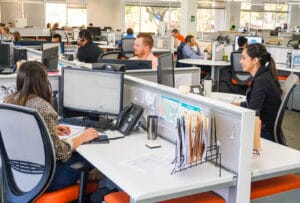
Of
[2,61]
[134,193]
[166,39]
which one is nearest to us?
[134,193]

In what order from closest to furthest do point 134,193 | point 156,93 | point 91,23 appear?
point 134,193, point 156,93, point 91,23

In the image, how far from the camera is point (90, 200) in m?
2.40

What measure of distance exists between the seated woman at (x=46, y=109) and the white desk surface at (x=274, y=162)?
0.90 meters

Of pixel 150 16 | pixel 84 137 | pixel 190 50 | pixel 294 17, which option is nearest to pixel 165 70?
pixel 84 137

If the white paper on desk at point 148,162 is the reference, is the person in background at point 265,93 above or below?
above

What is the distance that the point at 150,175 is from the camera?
192 cm

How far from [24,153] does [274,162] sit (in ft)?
4.30

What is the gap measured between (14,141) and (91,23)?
14288 mm

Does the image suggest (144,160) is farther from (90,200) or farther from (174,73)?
(174,73)

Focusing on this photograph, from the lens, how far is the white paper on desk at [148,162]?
203 cm

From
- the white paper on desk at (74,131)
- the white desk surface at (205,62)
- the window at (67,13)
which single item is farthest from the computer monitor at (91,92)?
the window at (67,13)

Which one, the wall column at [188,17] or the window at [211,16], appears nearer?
the wall column at [188,17]

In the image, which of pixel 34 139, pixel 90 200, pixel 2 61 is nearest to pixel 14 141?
pixel 34 139

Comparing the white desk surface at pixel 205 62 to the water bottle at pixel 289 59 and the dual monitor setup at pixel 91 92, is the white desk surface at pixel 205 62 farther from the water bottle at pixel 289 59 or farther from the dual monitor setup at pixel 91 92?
the dual monitor setup at pixel 91 92
